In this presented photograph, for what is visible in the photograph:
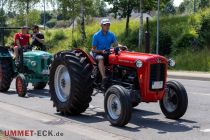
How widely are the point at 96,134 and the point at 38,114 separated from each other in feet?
8.00

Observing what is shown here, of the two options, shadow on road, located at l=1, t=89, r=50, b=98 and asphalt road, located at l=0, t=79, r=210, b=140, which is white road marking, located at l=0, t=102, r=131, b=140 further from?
shadow on road, located at l=1, t=89, r=50, b=98

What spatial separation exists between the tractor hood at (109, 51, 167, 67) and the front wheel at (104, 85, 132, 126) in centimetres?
62

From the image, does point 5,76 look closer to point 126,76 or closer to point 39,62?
point 39,62

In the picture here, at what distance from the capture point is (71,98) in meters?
9.96

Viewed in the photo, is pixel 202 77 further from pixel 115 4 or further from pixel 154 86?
pixel 115 4

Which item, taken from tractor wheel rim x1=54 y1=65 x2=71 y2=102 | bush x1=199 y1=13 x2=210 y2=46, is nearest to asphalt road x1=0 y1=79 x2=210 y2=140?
tractor wheel rim x1=54 y1=65 x2=71 y2=102

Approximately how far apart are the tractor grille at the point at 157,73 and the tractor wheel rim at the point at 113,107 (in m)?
0.72

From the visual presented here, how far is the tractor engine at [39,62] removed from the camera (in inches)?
562

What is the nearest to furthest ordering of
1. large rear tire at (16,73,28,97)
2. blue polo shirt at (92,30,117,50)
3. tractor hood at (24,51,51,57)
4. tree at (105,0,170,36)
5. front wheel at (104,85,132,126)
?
front wheel at (104,85,132,126) < blue polo shirt at (92,30,117,50) < large rear tire at (16,73,28,97) < tractor hood at (24,51,51,57) < tree at (105,0,170,36)

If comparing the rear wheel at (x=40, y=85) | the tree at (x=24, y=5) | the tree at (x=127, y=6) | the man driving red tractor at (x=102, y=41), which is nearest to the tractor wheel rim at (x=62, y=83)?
the man driving red tractor at (x=102, y=41)

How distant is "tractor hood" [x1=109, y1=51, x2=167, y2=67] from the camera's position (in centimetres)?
913

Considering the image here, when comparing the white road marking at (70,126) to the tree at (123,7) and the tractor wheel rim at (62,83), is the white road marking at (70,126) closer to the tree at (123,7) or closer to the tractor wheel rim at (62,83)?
the tractor wheel rim at (62,83)

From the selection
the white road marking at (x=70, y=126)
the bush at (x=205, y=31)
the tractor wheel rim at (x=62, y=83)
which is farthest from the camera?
the bush at (x=205, y=31)

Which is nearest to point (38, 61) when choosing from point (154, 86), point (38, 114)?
point (38, 114)
